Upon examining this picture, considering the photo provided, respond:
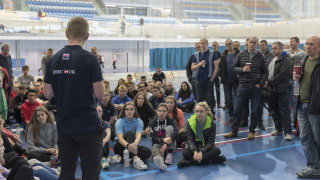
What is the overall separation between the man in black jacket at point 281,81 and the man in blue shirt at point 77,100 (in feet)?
14.3

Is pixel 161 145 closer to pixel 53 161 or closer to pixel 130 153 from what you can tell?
pixel 130 153

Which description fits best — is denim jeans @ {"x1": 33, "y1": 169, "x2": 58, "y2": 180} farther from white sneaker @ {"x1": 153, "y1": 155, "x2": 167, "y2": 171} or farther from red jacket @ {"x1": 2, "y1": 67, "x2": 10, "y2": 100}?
red jacket @ {"x1": 2, "y1": 67, "x2": 10, "y2": 100}

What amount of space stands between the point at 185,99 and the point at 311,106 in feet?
18.1

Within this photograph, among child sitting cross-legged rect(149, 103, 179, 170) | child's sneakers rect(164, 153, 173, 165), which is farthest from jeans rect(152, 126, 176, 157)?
child's sneakers rect(164, 153, 173, 165)

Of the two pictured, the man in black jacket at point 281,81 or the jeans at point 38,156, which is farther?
the man in black jacket at point 281,81

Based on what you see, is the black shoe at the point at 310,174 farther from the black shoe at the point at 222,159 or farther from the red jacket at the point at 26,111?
the red jacket at the point at 26,111

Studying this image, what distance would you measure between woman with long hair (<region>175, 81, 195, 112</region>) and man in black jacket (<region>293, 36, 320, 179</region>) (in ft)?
16.5

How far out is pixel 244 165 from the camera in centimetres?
474

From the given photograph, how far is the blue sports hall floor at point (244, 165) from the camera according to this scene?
14.2ft

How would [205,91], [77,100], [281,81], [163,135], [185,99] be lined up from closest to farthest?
[77,100], [163,135], [281,81], [205,91], [185,99]

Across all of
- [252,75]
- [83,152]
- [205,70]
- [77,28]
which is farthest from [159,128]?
[77,28]

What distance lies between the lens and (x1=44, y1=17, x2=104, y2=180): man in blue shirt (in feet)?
7.00

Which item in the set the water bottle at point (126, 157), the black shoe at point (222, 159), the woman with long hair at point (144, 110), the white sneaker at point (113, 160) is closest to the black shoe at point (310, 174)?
the black shoe at point (222, 159)

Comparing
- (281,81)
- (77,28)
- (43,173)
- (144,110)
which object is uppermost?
(77,28)
